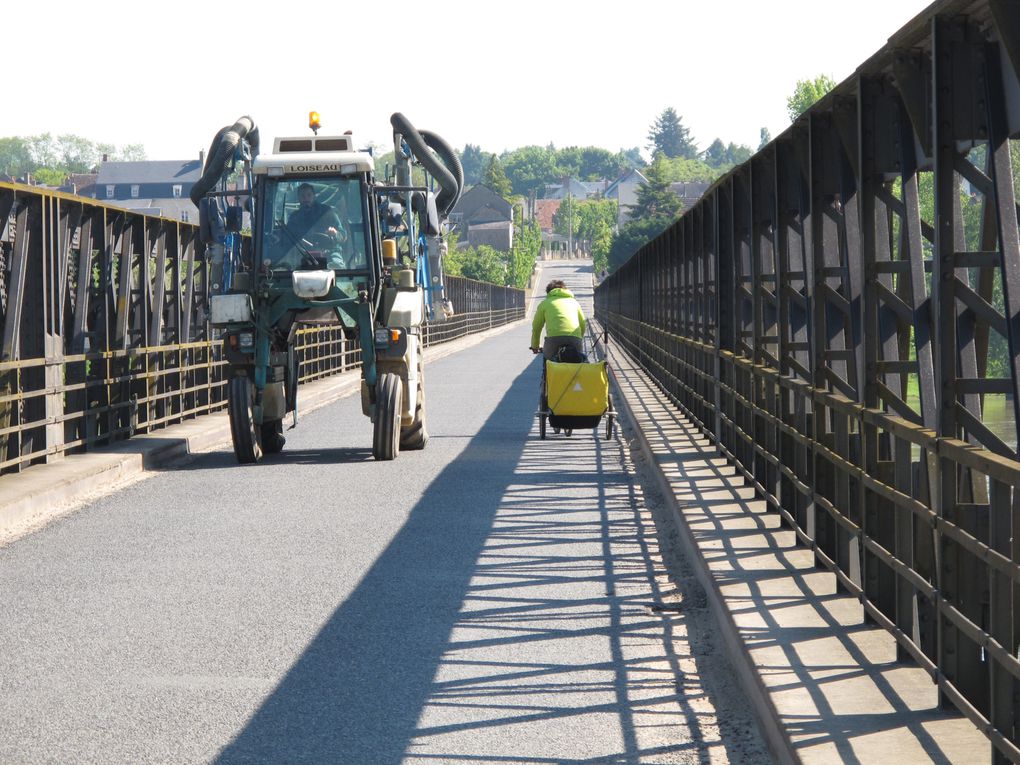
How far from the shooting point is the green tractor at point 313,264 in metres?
16.5

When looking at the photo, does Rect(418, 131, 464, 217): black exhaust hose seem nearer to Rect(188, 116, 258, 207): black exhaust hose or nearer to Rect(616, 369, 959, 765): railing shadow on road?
Rect(188, 116, 258, 207): black exhaust hose

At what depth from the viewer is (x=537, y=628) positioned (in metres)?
Result: 7.77

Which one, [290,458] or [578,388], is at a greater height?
[578,388]

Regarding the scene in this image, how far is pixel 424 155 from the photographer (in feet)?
58.0

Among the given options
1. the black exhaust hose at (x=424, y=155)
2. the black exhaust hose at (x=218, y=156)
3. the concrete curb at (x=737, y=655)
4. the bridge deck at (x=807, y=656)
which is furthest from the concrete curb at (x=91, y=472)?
the bridge deck at (x=807, y=656)

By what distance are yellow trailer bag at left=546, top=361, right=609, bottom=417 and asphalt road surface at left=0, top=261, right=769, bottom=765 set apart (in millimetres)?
3141

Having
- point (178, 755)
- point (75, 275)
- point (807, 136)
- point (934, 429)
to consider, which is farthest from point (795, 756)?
point (75, 275)

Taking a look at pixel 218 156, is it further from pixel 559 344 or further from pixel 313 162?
pixel 559 344

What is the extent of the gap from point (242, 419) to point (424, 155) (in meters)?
3.92

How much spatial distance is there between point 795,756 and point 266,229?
42.2 ft

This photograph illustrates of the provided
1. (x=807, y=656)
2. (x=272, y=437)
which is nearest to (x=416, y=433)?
(x=272, y=437)

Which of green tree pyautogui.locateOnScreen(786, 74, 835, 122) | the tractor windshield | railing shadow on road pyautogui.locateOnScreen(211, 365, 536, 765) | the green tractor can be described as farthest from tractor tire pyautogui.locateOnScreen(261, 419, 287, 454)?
green tree pyautogui.locateOnScreen(786, 74, 835, 122)

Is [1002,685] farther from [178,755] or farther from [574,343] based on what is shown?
[574,343]

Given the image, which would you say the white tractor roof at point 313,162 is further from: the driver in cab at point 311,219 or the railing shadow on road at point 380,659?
the railing shadow on road at point 380,659
